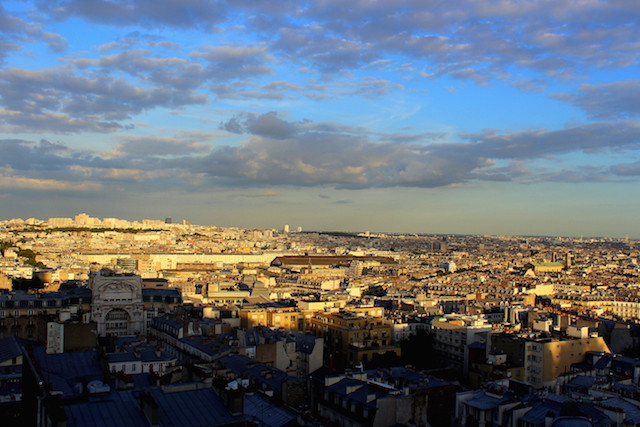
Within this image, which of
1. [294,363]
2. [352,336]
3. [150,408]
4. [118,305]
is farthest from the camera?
[118,305]

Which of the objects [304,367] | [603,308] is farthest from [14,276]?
[603,308]

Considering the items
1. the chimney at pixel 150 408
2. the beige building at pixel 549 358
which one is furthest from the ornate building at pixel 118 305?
the chimney at pixel 150 408

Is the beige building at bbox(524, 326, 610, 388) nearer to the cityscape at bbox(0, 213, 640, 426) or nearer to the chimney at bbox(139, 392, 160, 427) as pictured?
the cityscape at bbox(0, 213, 640, 426)

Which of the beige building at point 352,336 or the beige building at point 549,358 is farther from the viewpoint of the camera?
the beige building at point 352,336

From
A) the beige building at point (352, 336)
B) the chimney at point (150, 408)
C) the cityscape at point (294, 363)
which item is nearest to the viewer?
the chimney at point (150, 408)

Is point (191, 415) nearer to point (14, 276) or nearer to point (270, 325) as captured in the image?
point (270, 325)

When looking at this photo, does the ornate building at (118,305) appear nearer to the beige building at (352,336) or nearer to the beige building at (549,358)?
the beige building at (352,336)

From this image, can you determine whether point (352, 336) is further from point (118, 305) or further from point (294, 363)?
point (118, 305)

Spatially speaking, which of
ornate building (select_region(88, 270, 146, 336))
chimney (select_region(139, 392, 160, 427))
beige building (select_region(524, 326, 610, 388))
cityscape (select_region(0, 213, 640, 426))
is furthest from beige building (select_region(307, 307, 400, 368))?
chimney (select_region(139, 392, 160, 427))

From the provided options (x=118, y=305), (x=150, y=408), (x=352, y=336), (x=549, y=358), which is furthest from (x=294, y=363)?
(x=150, y=408)
